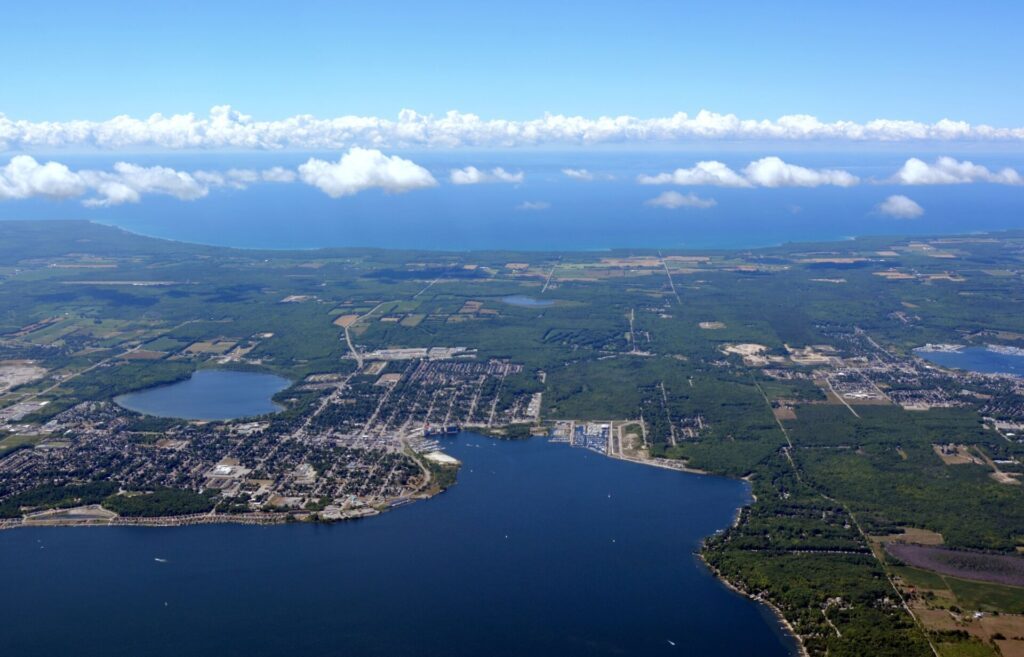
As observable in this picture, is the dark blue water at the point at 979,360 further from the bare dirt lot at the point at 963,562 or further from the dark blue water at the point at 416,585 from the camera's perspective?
the dark blue water at the point at 416,585

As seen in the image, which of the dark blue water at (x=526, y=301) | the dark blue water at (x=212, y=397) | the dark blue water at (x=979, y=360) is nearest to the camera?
the dark blue water at (x=212, y=397)

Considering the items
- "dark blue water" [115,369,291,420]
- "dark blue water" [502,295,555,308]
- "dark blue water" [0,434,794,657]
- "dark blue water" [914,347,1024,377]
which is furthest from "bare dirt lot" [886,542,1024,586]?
"dark blue water" [502,295,555,308]

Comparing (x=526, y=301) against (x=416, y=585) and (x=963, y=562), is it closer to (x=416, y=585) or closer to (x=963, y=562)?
(x=416, y=585)

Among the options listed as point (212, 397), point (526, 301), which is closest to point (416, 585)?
point (212, 397)

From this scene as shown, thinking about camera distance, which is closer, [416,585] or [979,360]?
[416,585]

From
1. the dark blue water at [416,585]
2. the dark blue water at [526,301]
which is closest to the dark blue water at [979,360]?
the dark blue water at [416,585]

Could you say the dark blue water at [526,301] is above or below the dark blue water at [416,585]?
above

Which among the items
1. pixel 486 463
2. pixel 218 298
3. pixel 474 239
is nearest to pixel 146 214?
pixel 474 239
